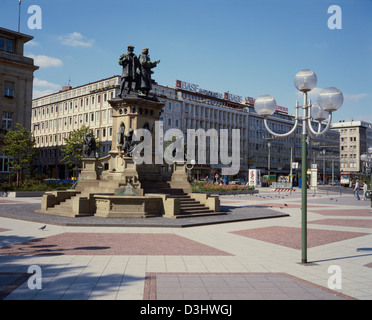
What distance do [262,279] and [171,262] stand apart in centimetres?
221

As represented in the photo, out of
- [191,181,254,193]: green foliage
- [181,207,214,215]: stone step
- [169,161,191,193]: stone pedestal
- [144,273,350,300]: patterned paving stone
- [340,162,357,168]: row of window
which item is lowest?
[144,273,350,300]: patterned paving stone

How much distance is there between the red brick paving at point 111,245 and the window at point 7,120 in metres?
39.9

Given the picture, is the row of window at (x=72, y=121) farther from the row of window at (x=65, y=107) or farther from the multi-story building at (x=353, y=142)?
the multi-story building at (x=353, y=142)

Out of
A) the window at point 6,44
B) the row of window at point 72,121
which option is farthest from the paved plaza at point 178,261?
the row of window at point 72,121

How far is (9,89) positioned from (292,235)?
148 ft

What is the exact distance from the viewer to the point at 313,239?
11.7m

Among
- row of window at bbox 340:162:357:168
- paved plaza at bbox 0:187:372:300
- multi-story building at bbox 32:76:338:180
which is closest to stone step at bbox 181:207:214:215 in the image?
paved plaza at bbox 0:187:372:300

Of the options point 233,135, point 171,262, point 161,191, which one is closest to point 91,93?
point 233,135

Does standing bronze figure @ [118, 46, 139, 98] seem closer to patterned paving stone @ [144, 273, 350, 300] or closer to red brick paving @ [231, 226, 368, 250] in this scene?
red brick paving @ [231, 226, 368, 250]

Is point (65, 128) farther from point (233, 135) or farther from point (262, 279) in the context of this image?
point (262, 279)

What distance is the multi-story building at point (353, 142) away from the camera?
130 m

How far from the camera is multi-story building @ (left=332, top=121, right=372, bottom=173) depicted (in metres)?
130

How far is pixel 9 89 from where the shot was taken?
4681 centimetres

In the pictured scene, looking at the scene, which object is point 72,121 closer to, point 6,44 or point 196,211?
point 6,44
